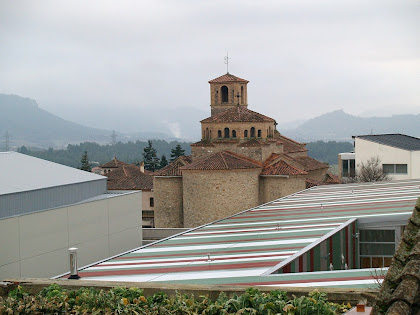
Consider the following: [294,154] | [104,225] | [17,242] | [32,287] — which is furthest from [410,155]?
[32,287]

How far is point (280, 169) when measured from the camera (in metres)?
38.4

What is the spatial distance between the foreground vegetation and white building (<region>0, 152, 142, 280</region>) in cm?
1059

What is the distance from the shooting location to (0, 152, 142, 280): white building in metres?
19.8

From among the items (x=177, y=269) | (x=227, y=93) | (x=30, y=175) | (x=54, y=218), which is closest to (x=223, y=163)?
(x=227, y=93)

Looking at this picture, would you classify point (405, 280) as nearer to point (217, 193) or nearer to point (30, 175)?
point (30, 175)

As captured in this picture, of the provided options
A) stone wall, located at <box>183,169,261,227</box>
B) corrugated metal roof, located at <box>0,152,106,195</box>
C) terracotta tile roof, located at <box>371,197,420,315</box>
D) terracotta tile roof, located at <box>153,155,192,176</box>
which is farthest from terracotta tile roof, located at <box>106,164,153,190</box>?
terracotta tile roof, located at <box>371,197,420,315</box>

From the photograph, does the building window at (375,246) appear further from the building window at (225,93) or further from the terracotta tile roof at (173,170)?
the building window at (225,93)

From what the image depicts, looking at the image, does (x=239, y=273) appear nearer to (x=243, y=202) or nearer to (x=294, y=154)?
(x=243, y=202)

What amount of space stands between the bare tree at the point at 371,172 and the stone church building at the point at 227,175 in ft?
30.7

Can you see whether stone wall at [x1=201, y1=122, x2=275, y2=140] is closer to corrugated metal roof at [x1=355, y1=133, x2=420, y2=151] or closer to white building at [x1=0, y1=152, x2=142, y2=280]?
white building at [x1=0, y1=152, x2=142, y2=280]

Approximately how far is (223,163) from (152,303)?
1125 inches

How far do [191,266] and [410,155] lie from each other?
43.4 meters

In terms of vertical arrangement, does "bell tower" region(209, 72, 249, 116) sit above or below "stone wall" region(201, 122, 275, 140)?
above

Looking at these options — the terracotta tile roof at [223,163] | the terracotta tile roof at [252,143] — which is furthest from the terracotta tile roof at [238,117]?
the terracotta tile roof at [223,163]
